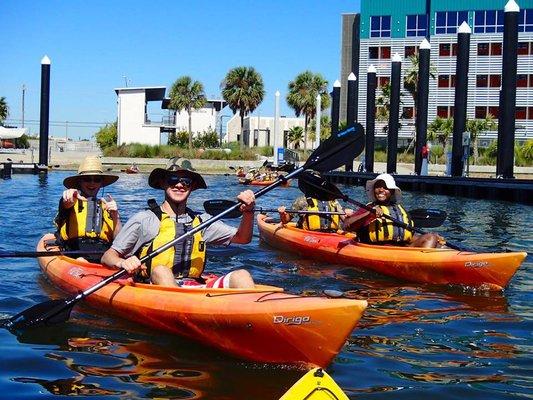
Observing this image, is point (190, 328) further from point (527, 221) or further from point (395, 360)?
point (527, 221)

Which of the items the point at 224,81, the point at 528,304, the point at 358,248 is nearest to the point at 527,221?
the point at 358,248

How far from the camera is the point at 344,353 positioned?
585 cm

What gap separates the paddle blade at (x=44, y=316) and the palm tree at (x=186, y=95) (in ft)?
179

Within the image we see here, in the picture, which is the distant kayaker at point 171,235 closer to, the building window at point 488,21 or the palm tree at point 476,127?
the palm tree at point 476,127

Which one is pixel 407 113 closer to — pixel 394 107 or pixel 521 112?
pixel 521 112

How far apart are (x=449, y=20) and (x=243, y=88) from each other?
57.0 feet

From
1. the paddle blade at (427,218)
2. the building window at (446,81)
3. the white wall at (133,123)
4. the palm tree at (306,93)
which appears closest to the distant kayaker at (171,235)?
the paddle blade at (427,218)

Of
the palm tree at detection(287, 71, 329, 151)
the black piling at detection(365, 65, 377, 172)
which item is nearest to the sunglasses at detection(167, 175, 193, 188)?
the black piling at detection(365, 65, 377, 172)

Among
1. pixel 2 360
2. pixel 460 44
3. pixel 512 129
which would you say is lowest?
pixel 2 360

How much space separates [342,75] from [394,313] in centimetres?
5393

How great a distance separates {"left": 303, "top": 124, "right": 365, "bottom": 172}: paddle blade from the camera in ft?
25.3

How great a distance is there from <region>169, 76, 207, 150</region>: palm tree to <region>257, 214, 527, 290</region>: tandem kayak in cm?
5041

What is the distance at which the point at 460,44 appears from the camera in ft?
85.3

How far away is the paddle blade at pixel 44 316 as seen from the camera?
630cm
